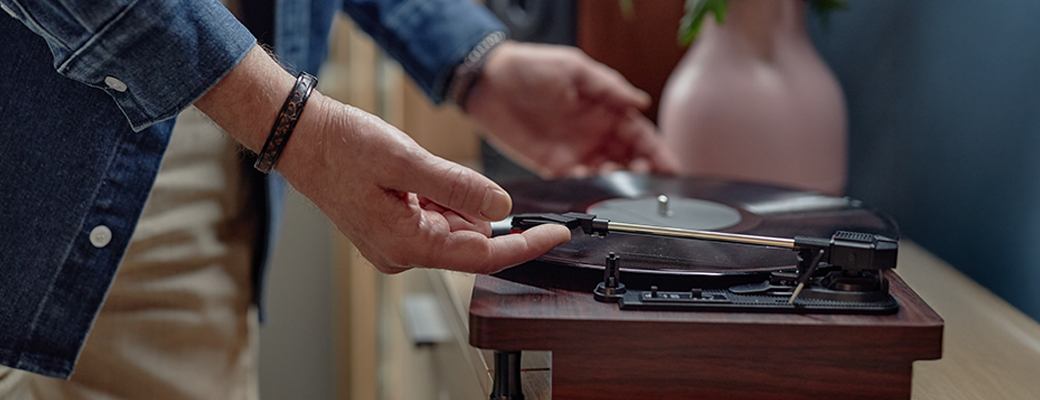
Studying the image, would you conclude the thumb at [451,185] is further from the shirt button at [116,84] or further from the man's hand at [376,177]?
the shirt button at [116,84]

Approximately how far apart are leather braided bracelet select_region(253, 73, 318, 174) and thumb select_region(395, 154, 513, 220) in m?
0.08

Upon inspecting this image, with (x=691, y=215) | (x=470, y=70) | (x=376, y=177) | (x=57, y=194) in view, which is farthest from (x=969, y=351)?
(x=57, y=194)

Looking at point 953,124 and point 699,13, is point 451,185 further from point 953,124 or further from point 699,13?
point 953,124

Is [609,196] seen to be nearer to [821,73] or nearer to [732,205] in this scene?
[732,205]

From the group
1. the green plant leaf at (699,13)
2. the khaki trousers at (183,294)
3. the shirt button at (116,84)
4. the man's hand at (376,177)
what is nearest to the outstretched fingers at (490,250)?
the man's hand at (376,177)

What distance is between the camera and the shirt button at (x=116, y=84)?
1.70 ft

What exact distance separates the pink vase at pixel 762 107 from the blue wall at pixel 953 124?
130 millimetres

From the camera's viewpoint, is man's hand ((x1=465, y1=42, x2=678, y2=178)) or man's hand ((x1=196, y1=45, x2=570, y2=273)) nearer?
man's hand ((x1=196, y1=45, x2=570, y2=273))

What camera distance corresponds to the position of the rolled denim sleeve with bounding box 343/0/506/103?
1.03 m

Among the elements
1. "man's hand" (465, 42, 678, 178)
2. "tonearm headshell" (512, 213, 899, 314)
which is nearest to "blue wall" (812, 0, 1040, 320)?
"man's hand" (465, 42, 678, 178)

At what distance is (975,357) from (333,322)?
5.54 feet

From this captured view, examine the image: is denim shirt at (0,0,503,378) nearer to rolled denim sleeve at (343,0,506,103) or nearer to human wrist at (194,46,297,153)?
human wrist at (194,46,297,153)

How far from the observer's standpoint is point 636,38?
125 centimetres

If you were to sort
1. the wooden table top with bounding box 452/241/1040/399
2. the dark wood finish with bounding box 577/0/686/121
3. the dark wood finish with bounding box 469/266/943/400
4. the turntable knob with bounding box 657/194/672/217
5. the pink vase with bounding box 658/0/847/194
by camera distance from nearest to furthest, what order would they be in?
the dark wood finish with bounding box 469/266/943/400, the wooden table top with bounding box 452/241/1040/399, the turntable knob with bounding box 657/194/672/217, the pink vase with bounding box 658/0/847/194, the dark wood finish with bounding box 577/0/686/121
